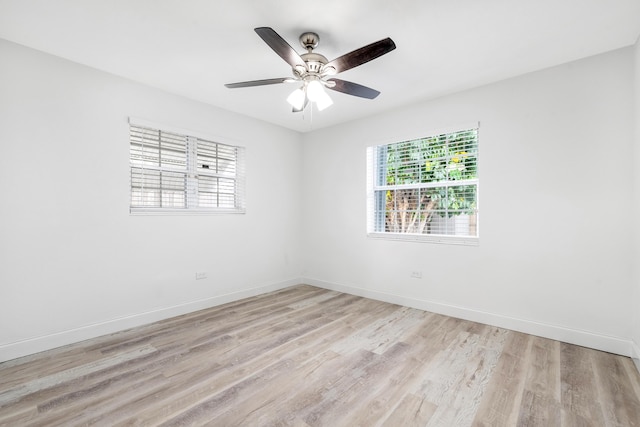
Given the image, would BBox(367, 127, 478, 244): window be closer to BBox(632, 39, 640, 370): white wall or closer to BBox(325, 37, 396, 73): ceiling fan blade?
BBox(632, 39, 640, 370): white wall

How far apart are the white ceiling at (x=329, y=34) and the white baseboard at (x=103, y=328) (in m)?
2.48

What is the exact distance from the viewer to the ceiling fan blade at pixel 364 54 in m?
1.85

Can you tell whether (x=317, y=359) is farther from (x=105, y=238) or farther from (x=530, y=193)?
(x=530, y=193)

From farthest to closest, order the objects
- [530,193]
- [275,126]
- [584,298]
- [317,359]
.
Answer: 1. [275,126]
2. [530,193]
3. [584,298]
4. [317,359]

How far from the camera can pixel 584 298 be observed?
8.80 ft

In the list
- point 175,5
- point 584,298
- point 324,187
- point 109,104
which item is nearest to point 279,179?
point 324,187

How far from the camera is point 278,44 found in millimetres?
1906

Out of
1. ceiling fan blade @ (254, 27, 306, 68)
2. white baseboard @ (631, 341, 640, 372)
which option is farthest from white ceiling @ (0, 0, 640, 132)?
white baseboard @ (631, 341, 640, 372)

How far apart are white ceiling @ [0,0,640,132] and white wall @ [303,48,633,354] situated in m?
0.31

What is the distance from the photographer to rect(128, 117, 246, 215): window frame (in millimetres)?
3230

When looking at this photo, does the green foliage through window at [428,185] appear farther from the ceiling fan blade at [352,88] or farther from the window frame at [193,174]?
the window frame at [193,174]

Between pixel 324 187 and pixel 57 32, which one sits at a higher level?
pixel 57 32

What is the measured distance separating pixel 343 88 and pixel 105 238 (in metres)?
2.69

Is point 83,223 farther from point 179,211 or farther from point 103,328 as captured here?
point 103,328
